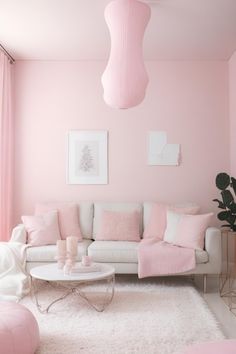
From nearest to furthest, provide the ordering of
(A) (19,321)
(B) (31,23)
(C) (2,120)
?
(A) (19,321)
(B) (31,23)
(C) (2,120)

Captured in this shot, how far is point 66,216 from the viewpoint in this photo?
4.95 m

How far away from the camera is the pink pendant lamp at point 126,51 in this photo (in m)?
3.55

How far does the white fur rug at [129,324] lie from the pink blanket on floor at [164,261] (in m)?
0.21

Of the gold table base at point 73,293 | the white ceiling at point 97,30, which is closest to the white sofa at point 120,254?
the gold table base at point 73,293

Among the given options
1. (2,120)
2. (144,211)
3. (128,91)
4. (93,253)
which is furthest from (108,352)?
(2,120)

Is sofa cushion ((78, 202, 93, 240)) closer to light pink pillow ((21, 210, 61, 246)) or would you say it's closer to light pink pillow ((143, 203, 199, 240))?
light pink pillow ((21, 210, 61, 246))

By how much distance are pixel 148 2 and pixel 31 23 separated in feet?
4.38

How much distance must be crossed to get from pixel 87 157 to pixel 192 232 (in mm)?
1831

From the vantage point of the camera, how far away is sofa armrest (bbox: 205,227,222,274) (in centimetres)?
430

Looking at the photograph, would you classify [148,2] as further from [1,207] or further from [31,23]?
[1,207]

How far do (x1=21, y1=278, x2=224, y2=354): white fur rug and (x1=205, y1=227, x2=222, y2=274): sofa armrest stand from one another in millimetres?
425

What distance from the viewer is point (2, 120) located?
199 inches

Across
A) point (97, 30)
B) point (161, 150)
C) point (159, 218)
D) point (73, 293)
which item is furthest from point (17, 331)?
point (161, 150)

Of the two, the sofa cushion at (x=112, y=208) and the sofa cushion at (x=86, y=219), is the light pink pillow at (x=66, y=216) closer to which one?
the sofa cushion at (x=86, y=219)
